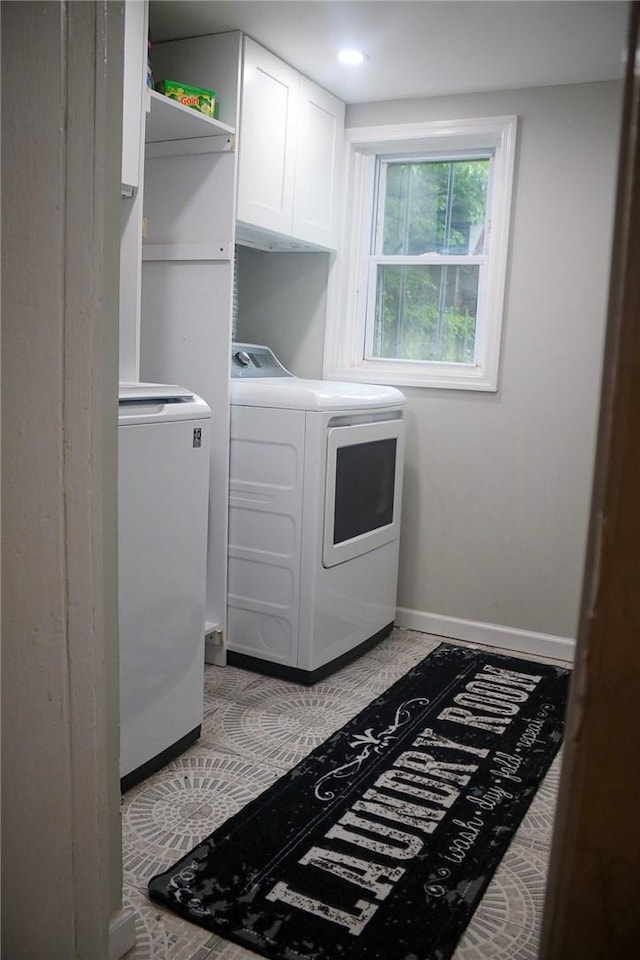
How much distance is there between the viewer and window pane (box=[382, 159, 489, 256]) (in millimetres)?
3316

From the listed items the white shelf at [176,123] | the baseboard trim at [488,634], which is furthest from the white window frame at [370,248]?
the baseboard trim at [488,634]

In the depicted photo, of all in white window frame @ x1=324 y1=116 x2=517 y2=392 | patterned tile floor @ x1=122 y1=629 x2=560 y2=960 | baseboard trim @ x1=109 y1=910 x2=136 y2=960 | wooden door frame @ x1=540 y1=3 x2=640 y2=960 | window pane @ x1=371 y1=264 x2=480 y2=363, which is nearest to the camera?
wooden door frame @ x1=540 y1=3 x2=640 y2=960

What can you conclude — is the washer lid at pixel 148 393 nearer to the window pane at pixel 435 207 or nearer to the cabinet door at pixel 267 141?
the cabinet door at pixel 267 141

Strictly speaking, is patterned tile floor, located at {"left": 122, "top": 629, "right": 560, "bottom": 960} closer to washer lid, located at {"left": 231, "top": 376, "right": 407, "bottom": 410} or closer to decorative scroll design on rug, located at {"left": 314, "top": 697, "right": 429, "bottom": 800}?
decorative scroll design on rug, located at {"left": 314, "top": 697, "right": 429, "bottom": 800}

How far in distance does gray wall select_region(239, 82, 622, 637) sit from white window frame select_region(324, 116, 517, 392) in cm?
5

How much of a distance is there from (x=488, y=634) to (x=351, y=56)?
2.37 m

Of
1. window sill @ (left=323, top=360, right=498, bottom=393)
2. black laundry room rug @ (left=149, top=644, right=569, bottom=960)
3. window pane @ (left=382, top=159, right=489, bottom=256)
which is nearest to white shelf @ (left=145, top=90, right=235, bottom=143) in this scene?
window pane @ (left=382, top=159, right=489, bottom=256)

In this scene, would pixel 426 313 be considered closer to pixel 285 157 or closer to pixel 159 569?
pixel 285 157

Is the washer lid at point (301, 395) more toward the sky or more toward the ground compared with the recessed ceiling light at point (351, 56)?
more toward the ground

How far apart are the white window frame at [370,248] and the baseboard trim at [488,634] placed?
1.04m

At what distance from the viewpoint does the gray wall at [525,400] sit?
3008mm

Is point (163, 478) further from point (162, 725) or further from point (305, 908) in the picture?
point (305, 908)

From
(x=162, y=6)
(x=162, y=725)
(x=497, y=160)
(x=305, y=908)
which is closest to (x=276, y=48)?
(x=162, y=6)

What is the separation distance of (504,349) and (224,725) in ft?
6.15
